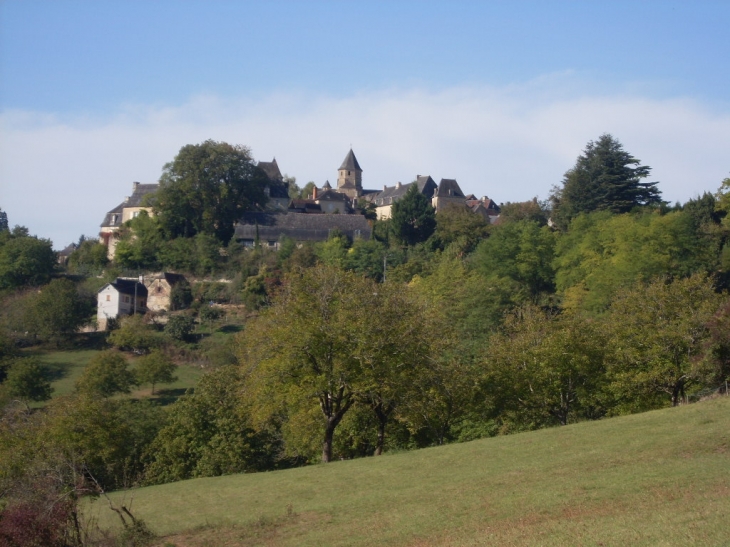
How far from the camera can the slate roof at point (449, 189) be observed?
379ft

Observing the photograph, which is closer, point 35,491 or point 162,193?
point 35,491

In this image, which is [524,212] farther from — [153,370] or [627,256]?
[153,370]

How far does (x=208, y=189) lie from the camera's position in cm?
8369

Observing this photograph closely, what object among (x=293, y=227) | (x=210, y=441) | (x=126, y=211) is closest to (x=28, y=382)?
(x=210, y=441)

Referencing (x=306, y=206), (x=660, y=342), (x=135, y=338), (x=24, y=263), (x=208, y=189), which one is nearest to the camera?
(x=660, y=342)

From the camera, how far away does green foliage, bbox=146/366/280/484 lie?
35344 mm

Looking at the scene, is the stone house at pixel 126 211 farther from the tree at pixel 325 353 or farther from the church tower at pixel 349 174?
the tree at pixel 325 353

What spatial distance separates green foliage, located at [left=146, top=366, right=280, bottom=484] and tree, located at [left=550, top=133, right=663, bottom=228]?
4330 centimetres

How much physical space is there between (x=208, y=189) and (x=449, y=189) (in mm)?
43000

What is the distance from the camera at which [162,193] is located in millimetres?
83125

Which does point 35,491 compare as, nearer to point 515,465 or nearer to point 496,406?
point 515,465

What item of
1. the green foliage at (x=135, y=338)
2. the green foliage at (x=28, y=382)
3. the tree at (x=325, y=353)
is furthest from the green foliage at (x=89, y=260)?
the tree at (x=325, y=353)

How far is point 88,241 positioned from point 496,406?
72472mm

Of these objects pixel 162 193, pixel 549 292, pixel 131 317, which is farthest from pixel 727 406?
pixel 162 193
